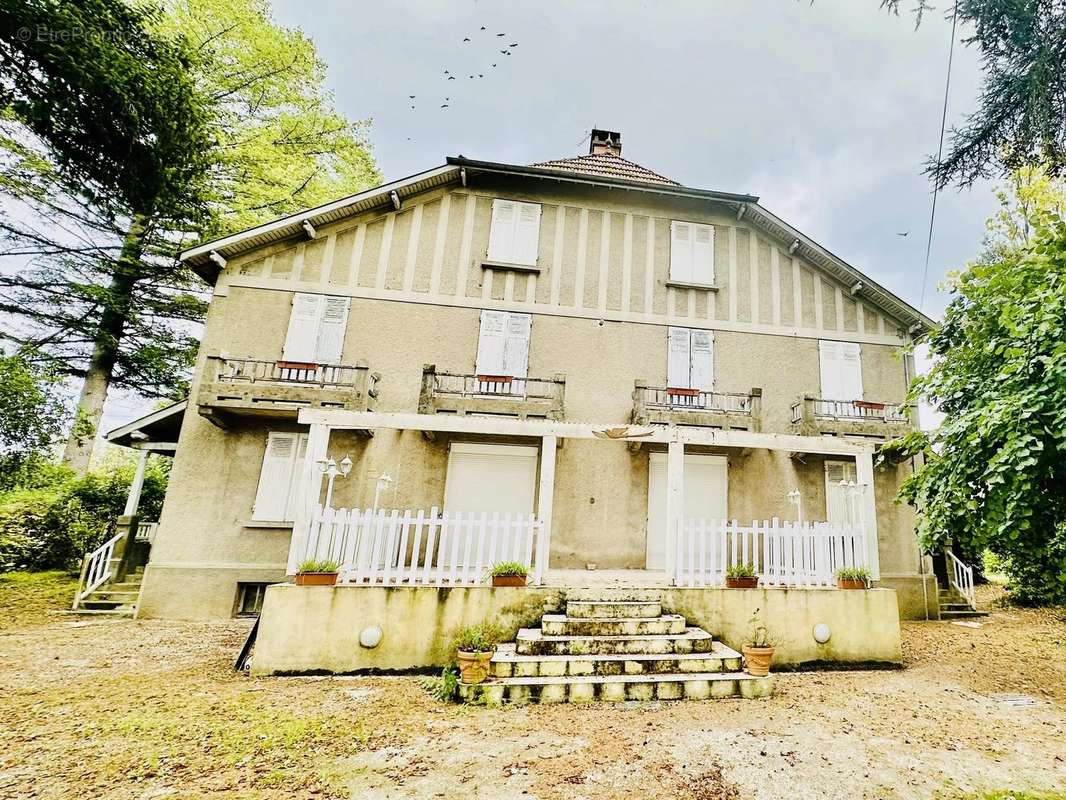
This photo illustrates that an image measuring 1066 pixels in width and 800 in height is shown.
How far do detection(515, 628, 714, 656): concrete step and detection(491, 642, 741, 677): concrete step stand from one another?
102 mm

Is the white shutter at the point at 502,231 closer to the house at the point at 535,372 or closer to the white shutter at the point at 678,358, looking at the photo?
the house at the point at 535,372

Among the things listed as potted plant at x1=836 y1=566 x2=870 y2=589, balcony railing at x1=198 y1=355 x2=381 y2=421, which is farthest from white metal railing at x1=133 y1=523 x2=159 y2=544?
potted plant at x1=836 y1=566 x2=870 y2=589

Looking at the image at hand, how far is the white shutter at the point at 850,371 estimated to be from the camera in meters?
11.8

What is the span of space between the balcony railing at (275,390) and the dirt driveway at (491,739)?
15.3 ft

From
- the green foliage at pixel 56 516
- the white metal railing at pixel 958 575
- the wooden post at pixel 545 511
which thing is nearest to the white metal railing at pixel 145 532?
the green foliage at pixel 56 516

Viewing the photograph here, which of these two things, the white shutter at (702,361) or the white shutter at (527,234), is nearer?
the white shutter at (702,361)

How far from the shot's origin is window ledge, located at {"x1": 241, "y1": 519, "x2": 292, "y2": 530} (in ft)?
31.8

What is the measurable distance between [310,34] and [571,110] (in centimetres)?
948

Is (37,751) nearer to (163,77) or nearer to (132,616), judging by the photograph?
(132,616)

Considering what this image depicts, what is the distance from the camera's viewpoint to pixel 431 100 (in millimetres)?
11508

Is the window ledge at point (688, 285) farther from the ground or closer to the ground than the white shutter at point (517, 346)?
farther from the ground

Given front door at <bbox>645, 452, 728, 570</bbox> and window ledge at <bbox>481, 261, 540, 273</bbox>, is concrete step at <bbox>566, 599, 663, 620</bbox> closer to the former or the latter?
front door at <bbox>645, 452, 728, 570</bbox>

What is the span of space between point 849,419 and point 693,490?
4.03m

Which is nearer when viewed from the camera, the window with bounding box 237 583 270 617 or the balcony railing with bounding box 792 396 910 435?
the window with bounding box 237 583 270 617
